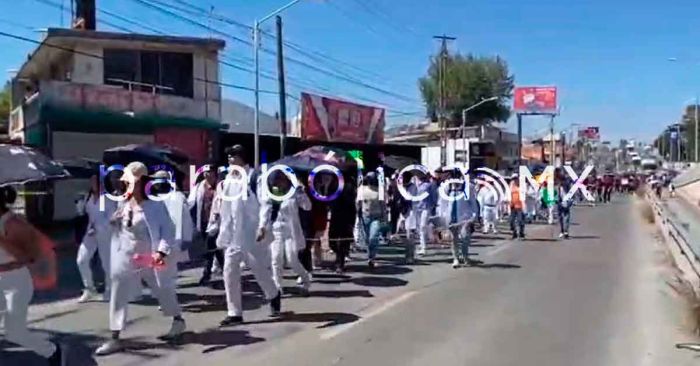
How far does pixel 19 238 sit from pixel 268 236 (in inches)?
150

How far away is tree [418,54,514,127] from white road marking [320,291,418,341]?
2801 inches

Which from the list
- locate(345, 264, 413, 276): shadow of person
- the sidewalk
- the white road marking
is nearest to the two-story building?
the sidewalk

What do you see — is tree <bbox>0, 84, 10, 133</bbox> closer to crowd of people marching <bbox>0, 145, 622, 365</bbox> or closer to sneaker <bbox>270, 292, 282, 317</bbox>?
crowd of people marching <bbox>0, 145, 622, 365</bbox>

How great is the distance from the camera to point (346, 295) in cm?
1232

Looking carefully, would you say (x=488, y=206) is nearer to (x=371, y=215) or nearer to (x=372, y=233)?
(x=371, y=215)

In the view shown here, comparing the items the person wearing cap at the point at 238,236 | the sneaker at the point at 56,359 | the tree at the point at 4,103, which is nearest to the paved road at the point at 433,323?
the person wearing cap at the point at 238,236

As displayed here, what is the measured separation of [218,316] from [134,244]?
227 centimetres

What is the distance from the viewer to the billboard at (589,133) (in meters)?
135

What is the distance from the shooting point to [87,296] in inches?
471

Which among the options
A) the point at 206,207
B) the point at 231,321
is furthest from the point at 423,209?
the point at 231,321

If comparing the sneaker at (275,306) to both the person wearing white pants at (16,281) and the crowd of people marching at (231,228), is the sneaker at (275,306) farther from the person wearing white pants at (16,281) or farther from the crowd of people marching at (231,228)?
the person wearing white pants at (16,281)

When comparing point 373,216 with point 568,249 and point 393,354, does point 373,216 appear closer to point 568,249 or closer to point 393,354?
point 568,249

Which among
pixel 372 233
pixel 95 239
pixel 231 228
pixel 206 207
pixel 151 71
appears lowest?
pixel 372 233

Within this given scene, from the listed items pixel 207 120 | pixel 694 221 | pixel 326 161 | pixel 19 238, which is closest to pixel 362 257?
pixel 326 161
